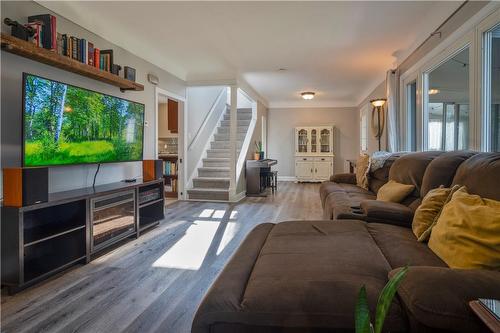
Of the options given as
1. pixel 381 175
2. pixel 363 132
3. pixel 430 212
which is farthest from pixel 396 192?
pixel 363 132

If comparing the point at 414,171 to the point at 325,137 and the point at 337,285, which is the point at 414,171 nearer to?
the point at 337,285

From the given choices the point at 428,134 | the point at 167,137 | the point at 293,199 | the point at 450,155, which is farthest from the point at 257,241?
the point at 167,137

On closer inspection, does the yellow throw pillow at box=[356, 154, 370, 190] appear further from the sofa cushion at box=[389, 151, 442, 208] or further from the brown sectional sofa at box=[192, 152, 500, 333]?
the brown sectional sofa at box=[192, 152, 500, 333]

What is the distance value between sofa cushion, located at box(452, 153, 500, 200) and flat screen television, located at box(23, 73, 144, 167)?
3124mm

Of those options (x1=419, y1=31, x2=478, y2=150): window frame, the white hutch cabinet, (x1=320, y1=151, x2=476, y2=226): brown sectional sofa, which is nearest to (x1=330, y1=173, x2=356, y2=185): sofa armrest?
(x1=419, y1=31, x2=478, y2=150): window frame

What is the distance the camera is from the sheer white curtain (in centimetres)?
478

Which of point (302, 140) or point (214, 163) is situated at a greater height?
point (302, 140)

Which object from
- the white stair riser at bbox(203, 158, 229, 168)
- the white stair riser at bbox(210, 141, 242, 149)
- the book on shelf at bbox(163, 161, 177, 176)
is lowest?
the book on shelf at bbox(163, 161, 177, 176)

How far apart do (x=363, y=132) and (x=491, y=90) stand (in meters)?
5.97

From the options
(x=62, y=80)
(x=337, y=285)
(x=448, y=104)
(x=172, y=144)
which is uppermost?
(x=62, y=80)

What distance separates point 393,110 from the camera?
15.7ft

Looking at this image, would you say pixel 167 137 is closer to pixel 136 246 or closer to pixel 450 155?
pixel 136 246

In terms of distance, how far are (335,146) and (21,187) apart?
865 centimetres

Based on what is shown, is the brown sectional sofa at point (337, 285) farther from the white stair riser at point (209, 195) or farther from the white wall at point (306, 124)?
the white wall at point (306, 124)
